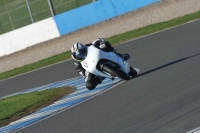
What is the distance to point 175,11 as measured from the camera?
984 inches

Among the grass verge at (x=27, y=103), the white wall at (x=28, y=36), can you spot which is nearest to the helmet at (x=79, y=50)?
the grass verge at (x=27, y=103)

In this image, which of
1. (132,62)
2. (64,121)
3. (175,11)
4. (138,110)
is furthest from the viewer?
(175,11)

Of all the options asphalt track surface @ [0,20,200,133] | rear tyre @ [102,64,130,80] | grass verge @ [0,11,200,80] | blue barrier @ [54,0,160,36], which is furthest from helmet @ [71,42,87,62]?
blue barrier @ [54,0,160,36]

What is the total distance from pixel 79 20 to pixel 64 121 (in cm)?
1735

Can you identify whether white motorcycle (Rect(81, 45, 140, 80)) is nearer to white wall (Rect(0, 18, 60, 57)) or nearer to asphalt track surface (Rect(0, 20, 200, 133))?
asphalt track surface (Rect(0, 20, 200, 133))

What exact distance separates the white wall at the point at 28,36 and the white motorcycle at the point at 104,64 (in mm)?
15823

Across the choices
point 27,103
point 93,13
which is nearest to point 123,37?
point 93,13

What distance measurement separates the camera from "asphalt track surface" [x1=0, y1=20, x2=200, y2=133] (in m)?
8.89

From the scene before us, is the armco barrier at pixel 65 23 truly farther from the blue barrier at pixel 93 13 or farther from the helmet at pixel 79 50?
the helmet at pixel 79 50

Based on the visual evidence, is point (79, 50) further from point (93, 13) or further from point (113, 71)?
point (93, 13)

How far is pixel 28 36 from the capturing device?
2955 centimetres

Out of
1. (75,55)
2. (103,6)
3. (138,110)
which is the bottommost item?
(138,110)

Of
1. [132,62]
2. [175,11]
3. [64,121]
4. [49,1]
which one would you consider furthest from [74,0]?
[64,121]

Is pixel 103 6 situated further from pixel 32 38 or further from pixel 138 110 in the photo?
pixel 138 110
